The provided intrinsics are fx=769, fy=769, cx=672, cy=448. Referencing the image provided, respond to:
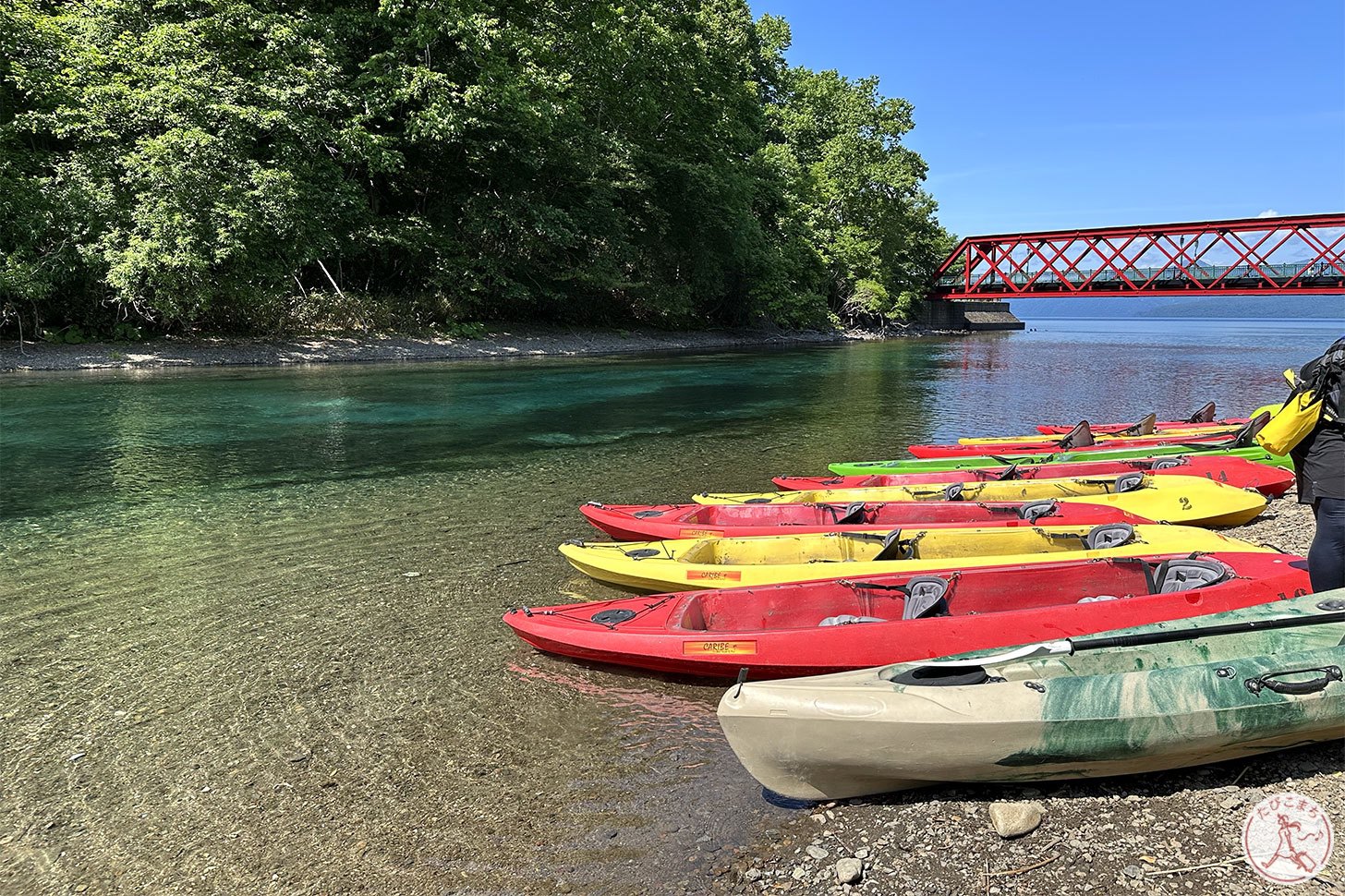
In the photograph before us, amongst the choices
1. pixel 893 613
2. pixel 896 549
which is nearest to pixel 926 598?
pixel 893 613

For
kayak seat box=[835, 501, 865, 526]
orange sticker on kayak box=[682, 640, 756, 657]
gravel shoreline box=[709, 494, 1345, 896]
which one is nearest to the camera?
gravel shoreline box=[709, 494, 1345, 896]

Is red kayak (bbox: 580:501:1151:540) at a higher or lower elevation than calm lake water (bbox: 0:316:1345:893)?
higher

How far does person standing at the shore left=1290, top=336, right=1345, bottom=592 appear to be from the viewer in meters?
4.40

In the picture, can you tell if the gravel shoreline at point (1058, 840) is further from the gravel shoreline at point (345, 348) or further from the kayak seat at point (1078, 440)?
the gravel shoreline at point (345, 348)

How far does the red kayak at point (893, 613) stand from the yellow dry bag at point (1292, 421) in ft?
3.63

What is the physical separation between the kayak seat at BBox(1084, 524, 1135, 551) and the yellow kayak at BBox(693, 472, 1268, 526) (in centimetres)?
169

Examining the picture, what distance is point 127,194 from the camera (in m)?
24.5

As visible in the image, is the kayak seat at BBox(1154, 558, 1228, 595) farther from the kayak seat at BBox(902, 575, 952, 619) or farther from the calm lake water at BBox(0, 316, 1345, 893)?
the calm lake water at BBox(0, 316, 1345, 893)

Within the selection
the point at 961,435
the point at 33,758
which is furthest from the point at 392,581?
the point at 961,435

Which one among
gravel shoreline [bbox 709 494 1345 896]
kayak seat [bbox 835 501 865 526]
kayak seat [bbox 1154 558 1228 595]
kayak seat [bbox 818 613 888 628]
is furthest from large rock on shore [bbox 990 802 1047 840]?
kayak seat [bbox 835 501 865 526]

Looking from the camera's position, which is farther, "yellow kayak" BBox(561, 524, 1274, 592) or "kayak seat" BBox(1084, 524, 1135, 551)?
"kayak seat" BBox(1084, 524, 1135, 551)

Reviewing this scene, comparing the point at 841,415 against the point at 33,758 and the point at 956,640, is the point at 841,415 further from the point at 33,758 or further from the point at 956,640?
the point at 33,758

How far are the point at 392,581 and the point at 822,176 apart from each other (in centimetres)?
4884

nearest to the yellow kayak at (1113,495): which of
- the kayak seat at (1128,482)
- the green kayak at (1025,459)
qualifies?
the kayak seat at (1128,482)
